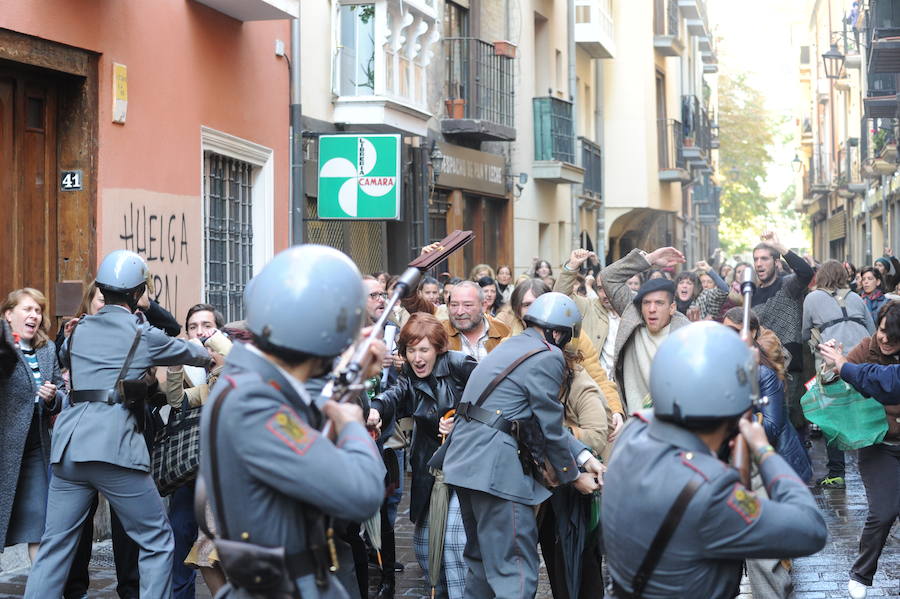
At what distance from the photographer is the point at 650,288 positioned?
7695mm

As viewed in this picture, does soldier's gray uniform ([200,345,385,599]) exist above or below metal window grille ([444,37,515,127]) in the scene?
below

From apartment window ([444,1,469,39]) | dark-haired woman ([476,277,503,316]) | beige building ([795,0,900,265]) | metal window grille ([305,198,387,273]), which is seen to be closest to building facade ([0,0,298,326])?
metal window grille ([305,198,387,273])

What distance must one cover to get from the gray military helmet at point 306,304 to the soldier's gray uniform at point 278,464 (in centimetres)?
9

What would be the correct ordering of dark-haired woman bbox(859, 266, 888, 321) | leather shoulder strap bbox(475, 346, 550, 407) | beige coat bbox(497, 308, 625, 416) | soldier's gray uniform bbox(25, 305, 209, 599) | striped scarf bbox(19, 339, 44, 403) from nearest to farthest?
leather shoulder strap bbox(475, 346, 550, 407), soldier's gray uniform bbox(25, 305, 209, 599), striped scarf bbox(19, 339, 44, 403), beige coat bbox(497, 308, 625, 416), dark-haired woman bbox(859, 266, 888, 321)

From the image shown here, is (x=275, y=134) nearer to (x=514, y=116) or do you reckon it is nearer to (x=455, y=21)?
(x=455, y=21)

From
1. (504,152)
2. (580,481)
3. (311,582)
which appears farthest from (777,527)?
(504,152)

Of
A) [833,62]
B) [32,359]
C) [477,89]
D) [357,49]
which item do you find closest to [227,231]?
[357,49]

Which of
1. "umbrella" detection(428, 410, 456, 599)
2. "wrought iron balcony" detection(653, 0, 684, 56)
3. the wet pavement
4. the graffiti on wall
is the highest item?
"wrought iron balcony" detection(653, 0, 684, 56)

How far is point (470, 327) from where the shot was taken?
822 cm

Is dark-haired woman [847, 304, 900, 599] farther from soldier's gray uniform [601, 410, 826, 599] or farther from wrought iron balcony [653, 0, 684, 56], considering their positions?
wrought iron balcony [653, 0, 684, 56]

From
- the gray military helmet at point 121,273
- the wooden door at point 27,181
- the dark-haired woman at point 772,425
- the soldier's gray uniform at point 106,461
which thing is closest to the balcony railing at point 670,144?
the wooden door at point 27,181

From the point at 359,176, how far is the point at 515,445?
8.11 metres

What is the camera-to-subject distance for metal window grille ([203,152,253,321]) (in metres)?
11.7

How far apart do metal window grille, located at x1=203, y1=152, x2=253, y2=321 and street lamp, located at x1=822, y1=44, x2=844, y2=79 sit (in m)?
22.7
